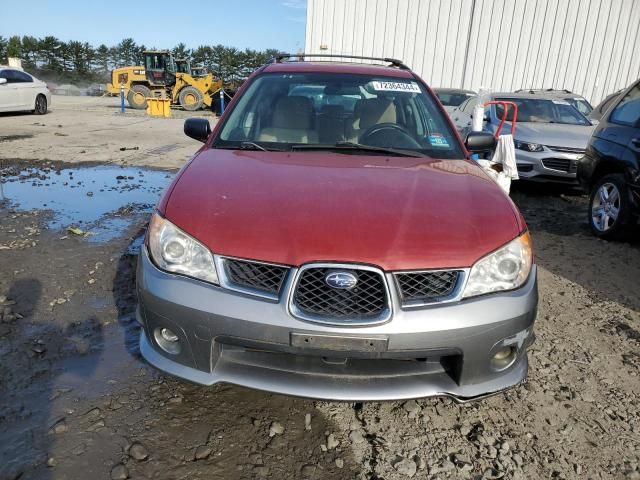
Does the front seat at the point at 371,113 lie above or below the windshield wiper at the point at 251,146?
above

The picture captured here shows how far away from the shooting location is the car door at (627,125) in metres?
4.68

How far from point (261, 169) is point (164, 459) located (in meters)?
1.40

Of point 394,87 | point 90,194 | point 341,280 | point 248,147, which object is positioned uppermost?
point 394,87

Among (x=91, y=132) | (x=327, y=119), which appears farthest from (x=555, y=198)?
(x=91, y=132)

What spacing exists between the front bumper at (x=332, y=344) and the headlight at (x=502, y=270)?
0.05 metres

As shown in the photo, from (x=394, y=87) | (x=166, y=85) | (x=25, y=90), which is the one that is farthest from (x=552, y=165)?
(x=166, y=85)

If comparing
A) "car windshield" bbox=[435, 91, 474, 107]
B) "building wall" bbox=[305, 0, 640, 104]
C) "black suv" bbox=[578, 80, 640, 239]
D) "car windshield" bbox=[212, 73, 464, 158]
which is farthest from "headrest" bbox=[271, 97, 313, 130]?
Result: "building wall" bbox=[305, 0, 640, 104]

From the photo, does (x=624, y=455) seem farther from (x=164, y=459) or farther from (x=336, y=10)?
(x=336, y=10)

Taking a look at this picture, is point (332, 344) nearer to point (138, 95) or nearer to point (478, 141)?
point (478, 141)

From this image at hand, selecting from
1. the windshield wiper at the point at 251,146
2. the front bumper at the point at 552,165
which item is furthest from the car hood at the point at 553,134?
the windshield wiper at the point at 251,146

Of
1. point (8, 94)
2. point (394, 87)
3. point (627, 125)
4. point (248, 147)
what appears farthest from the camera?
point (8, 94)

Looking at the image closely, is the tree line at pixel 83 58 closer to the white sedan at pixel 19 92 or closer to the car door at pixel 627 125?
the white sedan at pixel 19 92

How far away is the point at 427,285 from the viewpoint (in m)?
1.90

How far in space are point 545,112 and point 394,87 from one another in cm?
583
